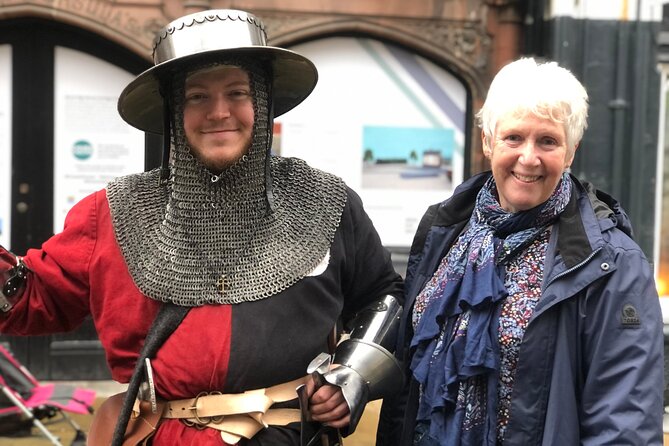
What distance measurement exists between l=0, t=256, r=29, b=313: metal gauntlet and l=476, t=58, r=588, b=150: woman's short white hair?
4.29ft

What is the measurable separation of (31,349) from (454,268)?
14.5 feet

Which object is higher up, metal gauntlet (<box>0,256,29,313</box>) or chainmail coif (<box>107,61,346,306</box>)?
chainmail coif (<box>107,61,346,306</box>)

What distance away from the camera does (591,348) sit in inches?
79.4

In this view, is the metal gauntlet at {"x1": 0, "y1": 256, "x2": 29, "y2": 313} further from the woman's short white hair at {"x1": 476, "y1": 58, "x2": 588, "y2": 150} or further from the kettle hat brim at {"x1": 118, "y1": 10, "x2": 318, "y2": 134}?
the woman's short white hair at {"x1": 476, "y1": 58, "x2": 588, "y2": 150}

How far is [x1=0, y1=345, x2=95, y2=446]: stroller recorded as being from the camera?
4.39 meters

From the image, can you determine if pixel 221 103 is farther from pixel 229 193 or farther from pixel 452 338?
pixel 452 338

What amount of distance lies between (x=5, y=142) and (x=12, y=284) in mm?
3853

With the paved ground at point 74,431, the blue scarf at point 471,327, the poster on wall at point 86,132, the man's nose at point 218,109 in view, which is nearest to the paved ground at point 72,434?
the paved ground at point 74,431

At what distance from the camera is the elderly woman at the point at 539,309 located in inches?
77.9

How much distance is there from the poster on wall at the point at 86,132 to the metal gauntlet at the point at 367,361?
3795 mm

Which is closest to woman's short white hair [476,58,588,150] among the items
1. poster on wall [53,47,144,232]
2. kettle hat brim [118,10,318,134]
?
kettle hat brim [118,10,318,134]

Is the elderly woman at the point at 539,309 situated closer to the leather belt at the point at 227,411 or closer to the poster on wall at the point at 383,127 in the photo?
the leather belt at the point at 227,411

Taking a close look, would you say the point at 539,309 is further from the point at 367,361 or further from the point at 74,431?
the point at 74,431

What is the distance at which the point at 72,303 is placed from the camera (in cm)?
237
